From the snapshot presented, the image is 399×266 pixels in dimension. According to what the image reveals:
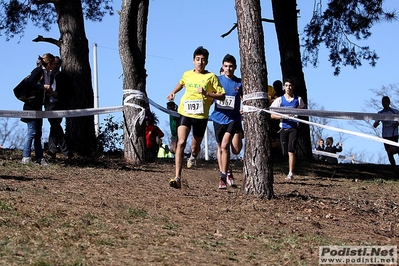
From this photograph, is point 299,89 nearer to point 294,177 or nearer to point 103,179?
point 294,177

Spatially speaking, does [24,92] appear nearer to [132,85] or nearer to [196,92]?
[132,85]

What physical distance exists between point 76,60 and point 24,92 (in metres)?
3.10

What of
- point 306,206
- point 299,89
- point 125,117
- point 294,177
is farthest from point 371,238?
point 299,89

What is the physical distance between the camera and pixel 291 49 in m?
17.7

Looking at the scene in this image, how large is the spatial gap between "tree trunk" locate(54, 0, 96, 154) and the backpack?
2.63 m

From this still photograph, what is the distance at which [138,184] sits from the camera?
1111cm

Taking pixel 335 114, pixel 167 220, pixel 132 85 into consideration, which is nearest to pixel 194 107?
pixel 335 114

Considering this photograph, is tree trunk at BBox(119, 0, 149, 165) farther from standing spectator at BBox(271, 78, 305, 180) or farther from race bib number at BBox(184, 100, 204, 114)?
race bib number at BBox(184, 100, 204, 114)

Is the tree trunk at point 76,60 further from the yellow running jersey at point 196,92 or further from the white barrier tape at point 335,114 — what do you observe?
the yellow running jersey at point 196,92

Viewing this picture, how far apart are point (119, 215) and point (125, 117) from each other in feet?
19.9

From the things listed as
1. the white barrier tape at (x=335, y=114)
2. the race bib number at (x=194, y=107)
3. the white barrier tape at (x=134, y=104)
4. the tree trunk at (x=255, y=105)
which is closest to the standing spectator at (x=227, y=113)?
the white barrier tape at (x=335, y=114)

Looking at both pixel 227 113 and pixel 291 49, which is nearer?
pixel 227 113

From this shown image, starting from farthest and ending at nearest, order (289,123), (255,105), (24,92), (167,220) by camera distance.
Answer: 1. (289,123)
2. (24,92)
3. (255,105)
4. (167,220)

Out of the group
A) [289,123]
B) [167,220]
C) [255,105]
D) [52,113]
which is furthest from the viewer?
[289,123]
